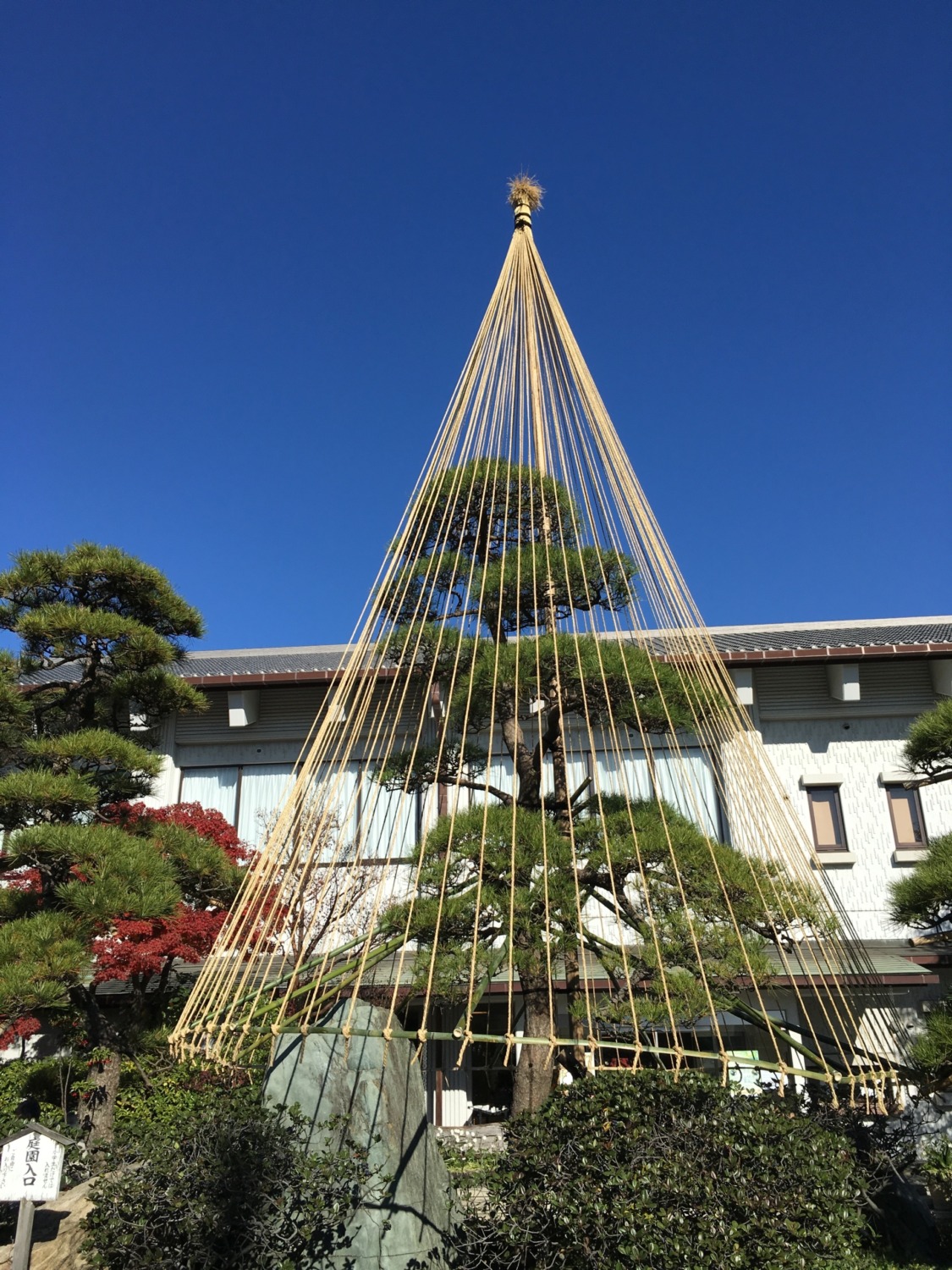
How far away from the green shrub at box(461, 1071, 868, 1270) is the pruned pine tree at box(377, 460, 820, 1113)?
1.29 ft

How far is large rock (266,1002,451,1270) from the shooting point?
12.6 feet

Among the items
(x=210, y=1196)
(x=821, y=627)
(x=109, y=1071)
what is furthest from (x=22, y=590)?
(x=821, y=627)

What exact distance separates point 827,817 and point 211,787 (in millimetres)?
6719

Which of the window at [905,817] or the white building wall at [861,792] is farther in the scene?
the window at [905,817]

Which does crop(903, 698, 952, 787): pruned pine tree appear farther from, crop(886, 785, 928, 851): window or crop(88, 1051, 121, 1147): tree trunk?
crop(88, 1051, 121, 1147): tree trunk

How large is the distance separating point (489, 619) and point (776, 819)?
6.08ft

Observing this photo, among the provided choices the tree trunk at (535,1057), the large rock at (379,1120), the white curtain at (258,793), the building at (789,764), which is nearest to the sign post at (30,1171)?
the large rock at (379,1120)

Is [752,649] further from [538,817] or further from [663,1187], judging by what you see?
[663,1187]

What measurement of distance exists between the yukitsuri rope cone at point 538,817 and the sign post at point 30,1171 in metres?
1.16

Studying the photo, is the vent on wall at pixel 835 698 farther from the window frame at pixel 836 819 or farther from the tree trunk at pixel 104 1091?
the tree trunk at pixel 104 1091

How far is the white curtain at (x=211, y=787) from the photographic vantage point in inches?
400

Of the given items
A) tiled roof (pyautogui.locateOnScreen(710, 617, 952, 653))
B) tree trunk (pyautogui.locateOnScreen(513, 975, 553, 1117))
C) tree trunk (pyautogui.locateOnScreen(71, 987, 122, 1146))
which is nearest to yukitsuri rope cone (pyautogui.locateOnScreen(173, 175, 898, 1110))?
tree trunk (pyautogui.locateOnScreen(513, 975, 553, 1117))

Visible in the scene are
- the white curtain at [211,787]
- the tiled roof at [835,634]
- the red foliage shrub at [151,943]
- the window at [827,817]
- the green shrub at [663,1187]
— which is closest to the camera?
the green shrub at [663,1187]

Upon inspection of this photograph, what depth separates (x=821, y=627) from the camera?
12.8 metres
